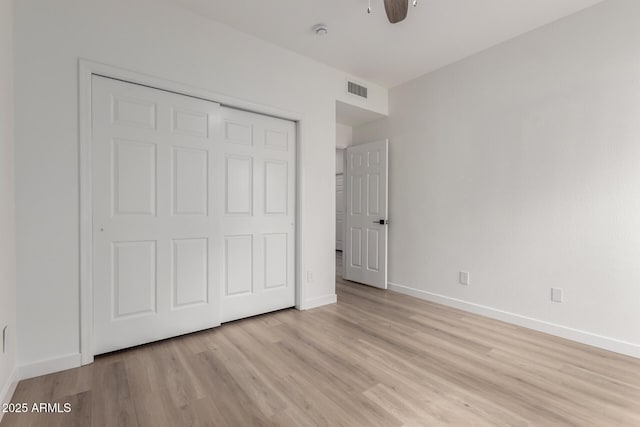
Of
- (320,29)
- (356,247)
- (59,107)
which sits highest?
(320,29)

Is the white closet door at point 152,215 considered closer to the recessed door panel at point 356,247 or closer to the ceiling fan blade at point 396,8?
the ceiling fan blade at point 396,8

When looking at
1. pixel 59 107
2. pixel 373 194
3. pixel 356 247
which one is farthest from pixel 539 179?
pixel 59 107

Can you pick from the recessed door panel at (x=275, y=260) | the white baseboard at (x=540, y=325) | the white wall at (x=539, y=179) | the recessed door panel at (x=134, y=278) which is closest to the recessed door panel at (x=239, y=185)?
the recessed door panel at (x=275, y=260)

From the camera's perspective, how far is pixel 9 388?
1.68m

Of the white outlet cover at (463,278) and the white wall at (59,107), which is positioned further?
the white outlet cover at (463,278)

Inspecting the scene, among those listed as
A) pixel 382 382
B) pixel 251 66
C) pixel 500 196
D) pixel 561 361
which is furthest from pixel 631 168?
pixel 251 66

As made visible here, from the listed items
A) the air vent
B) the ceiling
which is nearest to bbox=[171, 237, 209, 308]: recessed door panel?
the ceiling

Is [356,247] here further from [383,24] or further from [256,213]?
[383,24]

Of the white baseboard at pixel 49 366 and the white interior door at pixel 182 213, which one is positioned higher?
the white interior door at pixel 182 213

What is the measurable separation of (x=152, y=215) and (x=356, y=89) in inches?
111

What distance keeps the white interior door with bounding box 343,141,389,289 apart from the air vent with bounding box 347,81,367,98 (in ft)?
2.35

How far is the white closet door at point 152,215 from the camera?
2.16 metres

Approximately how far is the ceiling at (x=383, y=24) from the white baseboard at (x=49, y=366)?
9.29 ft

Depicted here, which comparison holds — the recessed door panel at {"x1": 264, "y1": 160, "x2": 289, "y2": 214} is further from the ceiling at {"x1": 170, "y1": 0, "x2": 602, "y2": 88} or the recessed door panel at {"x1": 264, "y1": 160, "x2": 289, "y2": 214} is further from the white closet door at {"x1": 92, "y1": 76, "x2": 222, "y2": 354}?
the ceiling at {"x1": 170, "y1": 0, "x2": 602, "y2": 88}
